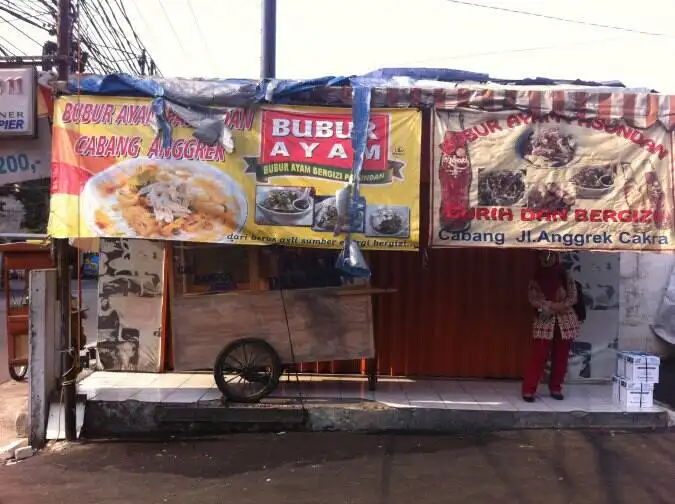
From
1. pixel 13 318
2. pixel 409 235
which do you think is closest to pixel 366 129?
pixel 409 235

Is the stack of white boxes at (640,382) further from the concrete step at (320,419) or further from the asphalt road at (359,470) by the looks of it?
the asphalt road at (359,470)

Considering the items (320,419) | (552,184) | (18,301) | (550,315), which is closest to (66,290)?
(320,419)

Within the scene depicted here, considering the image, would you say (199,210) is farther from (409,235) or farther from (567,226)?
(567,226)

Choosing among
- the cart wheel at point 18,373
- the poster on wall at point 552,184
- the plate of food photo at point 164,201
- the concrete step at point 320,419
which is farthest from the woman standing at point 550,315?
the cart wheel at point 18,373

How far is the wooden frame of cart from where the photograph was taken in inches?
261

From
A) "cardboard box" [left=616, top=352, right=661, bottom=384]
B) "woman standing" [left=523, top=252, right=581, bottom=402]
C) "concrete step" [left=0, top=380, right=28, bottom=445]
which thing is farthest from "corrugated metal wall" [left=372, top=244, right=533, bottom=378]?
"concrete step" [left=0, top=380, right=28, bottom=445]

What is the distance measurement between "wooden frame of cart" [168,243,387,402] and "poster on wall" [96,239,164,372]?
1.17 m

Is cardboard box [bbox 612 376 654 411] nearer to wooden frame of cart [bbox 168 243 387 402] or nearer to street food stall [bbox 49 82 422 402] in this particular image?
wooden frame of cart [bbox 168 243 387 402]

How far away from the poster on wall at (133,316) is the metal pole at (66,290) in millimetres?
1841

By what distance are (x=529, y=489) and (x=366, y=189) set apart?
9.79ft

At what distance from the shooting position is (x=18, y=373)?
8727 mm

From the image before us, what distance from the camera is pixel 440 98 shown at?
6.12m

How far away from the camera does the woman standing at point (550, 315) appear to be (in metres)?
6.79

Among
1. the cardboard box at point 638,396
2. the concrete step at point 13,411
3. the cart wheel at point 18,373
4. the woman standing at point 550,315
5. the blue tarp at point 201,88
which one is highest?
the blue tarp at point 201,88
